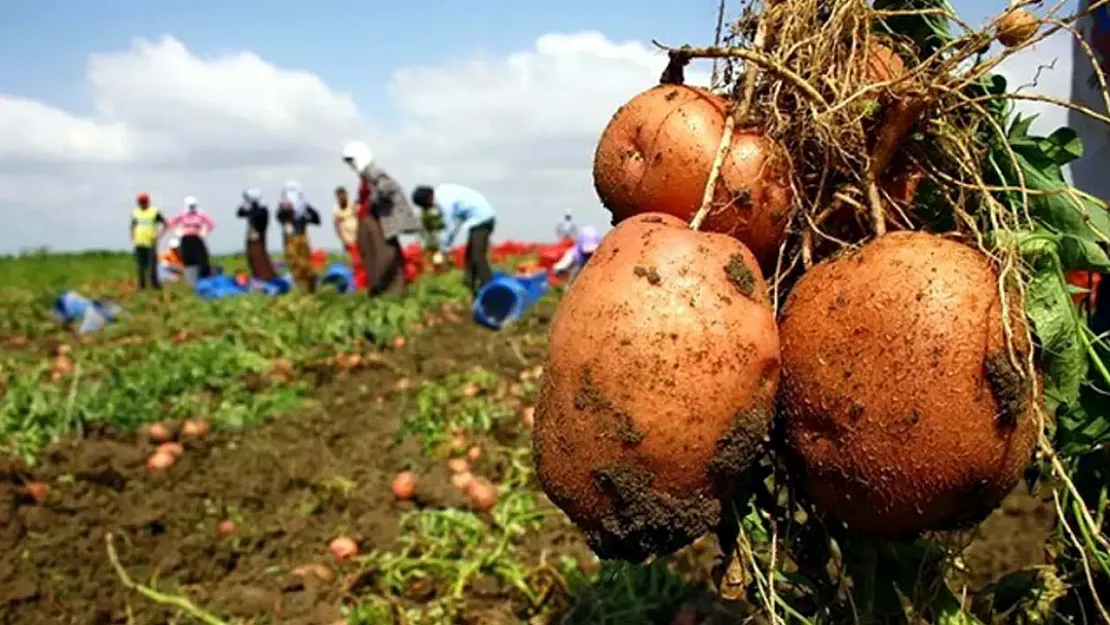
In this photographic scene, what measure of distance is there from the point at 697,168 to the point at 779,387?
40cm

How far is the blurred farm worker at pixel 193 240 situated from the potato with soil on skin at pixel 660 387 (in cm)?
1652

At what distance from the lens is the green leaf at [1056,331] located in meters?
1.83

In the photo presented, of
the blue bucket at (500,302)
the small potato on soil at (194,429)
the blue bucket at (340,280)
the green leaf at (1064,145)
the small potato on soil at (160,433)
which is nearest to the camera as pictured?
the green leaf at (1064,145)

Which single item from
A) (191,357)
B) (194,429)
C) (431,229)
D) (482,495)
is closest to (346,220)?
(431,229)

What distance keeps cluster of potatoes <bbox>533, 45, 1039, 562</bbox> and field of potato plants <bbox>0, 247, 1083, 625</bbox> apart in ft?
1.27

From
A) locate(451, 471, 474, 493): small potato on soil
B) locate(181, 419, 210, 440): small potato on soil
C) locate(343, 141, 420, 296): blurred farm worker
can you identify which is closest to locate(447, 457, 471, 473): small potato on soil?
locate(451, 471, 474, 493): small potato on soil

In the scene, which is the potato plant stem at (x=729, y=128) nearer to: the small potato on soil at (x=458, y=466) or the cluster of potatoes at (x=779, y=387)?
the cluster of potatoes at (x=779, y=387)

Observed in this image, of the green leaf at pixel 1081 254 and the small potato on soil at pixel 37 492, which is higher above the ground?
the green leaf at pixel 1081 254

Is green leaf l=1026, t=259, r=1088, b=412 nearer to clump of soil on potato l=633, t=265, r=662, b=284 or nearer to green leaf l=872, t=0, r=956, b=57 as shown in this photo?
green leaf l=872, t=0, r=956, b=57

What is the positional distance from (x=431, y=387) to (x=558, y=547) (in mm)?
2860

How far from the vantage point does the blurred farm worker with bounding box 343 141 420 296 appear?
38.1 ft

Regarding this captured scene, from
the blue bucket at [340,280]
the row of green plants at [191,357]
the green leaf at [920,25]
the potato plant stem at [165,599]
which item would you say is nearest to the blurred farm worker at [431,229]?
the blue bucket at [340,280]

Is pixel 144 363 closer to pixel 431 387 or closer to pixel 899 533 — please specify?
pixel 431 387

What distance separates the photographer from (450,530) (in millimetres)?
4594
